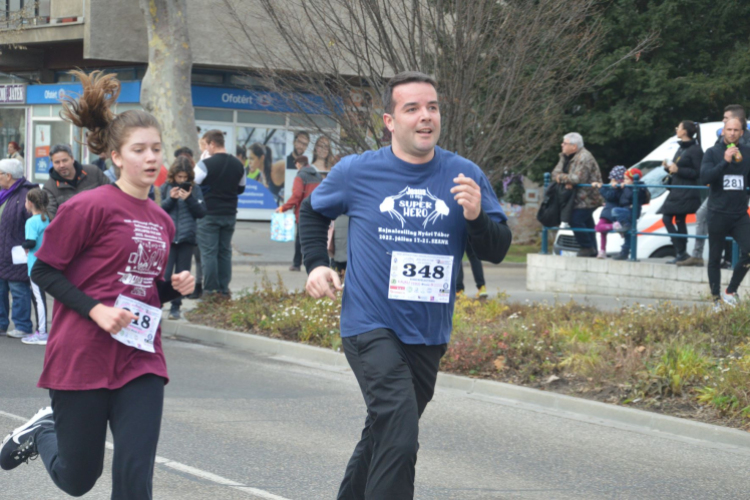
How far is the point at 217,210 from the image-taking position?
12109 millimetres

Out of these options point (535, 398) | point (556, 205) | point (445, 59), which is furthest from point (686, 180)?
point (535, 398)

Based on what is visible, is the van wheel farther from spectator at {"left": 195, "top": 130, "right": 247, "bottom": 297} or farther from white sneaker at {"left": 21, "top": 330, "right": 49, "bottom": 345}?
white sneaker at {"left": 21, "top": 330, "right": 49, "bottom": 345}

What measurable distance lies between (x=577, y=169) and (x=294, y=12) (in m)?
4.58

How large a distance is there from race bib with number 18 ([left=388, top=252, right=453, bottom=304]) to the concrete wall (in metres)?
9.75

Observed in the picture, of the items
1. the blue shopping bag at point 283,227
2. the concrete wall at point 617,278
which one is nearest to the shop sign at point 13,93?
the blue shopping bag at point 283,227

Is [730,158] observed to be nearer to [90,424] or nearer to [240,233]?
[90,424]

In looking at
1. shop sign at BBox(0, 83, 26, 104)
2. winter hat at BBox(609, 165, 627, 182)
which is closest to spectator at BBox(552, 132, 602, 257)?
winter hat at BBox(609, 165, 627, 182)

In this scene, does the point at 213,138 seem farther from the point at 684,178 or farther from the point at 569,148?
the point at 684,178

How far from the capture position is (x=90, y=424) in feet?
12.1

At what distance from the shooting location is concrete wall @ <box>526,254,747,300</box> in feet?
45.3

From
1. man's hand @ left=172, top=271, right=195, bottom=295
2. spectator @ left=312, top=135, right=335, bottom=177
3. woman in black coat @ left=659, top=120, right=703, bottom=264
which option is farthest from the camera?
woman in black coat @ left=659, top=120, right=703, bottom=264

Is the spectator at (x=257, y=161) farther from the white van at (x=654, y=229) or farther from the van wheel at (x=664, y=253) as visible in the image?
the van wheel at (x=664, y=253)

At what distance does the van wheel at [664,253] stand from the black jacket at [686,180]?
2.02m

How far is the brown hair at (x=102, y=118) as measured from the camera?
12.8 ft
